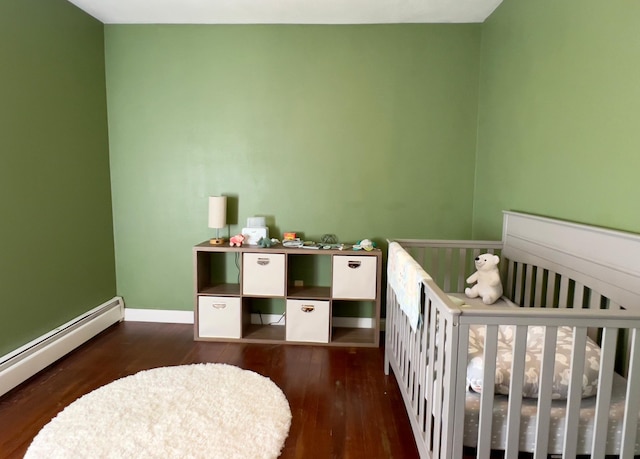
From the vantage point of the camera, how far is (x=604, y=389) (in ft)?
3.67

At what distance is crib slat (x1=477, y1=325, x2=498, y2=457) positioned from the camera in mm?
1127

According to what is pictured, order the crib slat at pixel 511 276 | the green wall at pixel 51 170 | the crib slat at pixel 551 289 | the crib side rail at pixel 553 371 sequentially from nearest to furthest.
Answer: the crib side rail at pixel 553 371, the crib slat at pixel 551 289, the green wall at pixel 51 170, the crib slat at pixel 511 276

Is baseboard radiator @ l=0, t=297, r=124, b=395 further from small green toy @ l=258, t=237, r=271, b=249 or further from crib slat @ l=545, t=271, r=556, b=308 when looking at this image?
crib slat @ l=545, t=271, r=556, b=308

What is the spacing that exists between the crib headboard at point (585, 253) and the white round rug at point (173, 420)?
4.82 ft

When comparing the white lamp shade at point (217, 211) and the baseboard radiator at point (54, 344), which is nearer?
the baseboard radiator at point (54, 344)

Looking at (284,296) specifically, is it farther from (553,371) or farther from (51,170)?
(553,371)

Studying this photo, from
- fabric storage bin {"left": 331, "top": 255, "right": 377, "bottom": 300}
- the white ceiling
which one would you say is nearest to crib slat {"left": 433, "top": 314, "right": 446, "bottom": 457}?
fabric storage bin {"left": 331, "top": 255, "right": 377, "bottom": 300}

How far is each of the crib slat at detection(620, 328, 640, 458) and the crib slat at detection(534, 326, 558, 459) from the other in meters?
0.22

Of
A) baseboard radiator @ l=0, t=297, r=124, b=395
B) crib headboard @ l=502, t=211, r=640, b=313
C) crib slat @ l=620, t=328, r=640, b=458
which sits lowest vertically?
baseboard radiator @ l=0, t=297, r=124, b=395

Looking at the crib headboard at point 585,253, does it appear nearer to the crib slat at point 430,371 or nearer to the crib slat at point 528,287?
the crib slat at point 528,287

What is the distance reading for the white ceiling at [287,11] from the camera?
254 centimetres

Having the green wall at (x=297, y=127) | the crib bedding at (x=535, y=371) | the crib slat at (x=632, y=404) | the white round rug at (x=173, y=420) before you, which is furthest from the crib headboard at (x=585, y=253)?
the white round rug at (x=173, y=420)

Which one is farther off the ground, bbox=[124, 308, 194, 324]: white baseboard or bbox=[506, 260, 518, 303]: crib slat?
bbox=[506, 260, 518, 303]: crib slat

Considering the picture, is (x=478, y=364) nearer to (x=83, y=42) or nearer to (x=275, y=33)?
(x=275, y=33)
